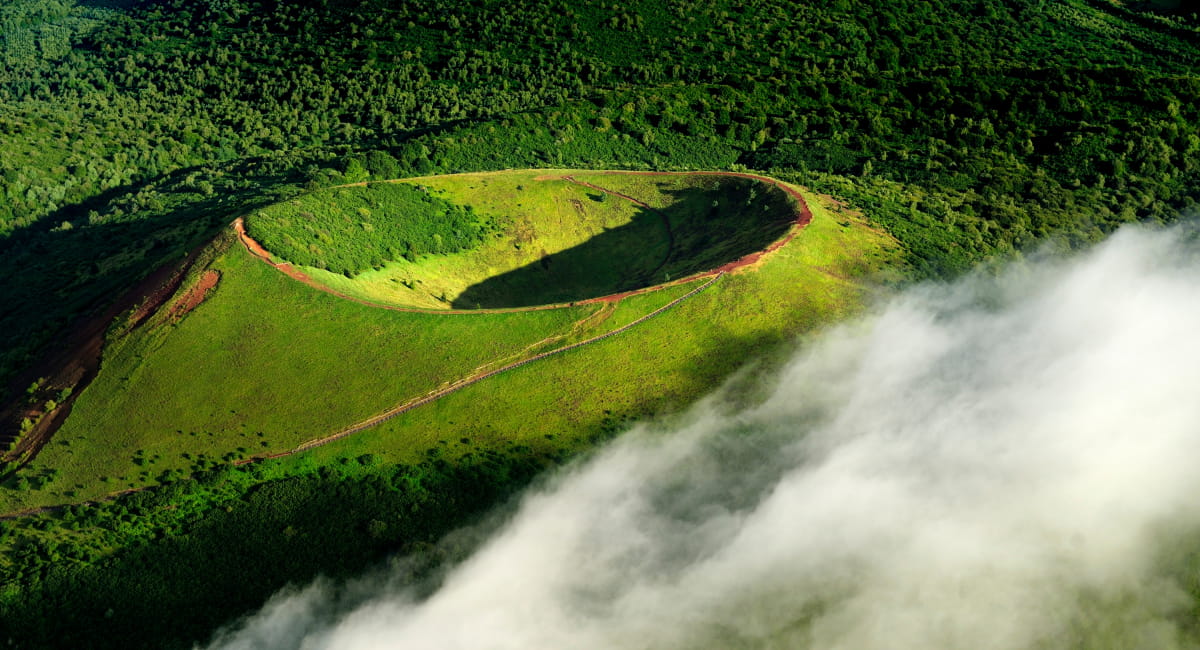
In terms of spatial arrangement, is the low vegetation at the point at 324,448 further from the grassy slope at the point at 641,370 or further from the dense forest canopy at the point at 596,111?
the dense forest canopy at the point at 596,111

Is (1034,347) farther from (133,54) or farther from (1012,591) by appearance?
(133,54)

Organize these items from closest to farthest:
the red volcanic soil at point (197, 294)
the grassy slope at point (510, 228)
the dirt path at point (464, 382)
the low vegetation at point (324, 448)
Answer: the low vegetation at point (324, 448)
the dirt path at point (464, 382)
the red volcanic soil at point (197, 294)
the grassy slope at point (510, 228)

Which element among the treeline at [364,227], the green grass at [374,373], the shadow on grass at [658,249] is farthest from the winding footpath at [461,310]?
the shadow on grass at [658,249]

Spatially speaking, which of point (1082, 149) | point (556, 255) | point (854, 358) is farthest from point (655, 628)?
point (1082, 149)

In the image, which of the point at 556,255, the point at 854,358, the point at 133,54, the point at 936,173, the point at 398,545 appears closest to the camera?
the point at 398,545

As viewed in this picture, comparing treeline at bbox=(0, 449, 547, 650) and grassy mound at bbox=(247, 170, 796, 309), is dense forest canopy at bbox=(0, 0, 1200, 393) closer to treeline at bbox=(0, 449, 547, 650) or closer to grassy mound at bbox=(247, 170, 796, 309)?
grassy mound at bbox=(247, 170, 796, 309)

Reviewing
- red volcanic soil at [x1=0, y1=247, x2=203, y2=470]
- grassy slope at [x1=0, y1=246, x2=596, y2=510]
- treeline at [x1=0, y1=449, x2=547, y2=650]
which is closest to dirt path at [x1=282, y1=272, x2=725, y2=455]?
grassy slope at [x1=0, y1=246, x2=596, y2=510]

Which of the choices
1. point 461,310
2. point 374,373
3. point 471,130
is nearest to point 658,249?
point 461,310
